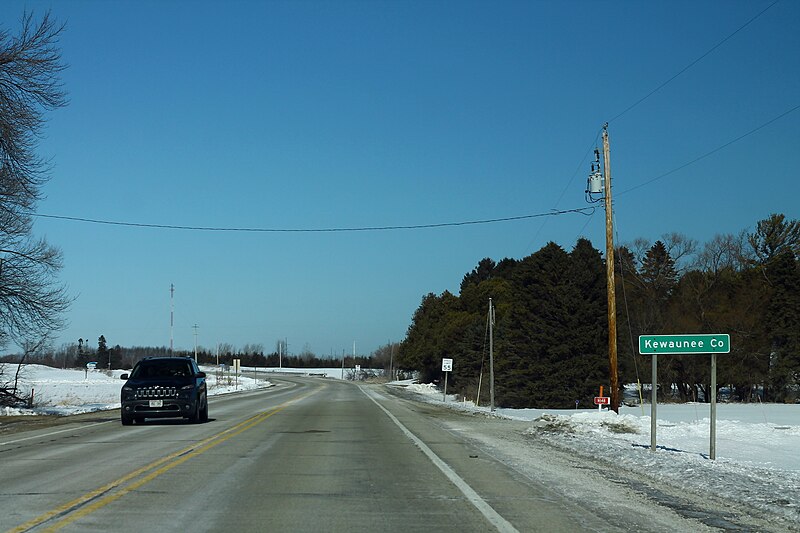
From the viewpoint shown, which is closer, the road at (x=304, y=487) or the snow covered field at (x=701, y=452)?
the road at (x=304, y=487)

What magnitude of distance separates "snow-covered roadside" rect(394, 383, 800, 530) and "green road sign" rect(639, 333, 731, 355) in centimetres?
199

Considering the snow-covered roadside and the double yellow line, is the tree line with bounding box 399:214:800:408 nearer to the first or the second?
the snow-covered roadside

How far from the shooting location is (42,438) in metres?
20.5

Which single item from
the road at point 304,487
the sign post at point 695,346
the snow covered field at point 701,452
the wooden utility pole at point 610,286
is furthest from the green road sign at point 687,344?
the wooden utility pole at point 610,286

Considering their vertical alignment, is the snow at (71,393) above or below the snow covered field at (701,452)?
below

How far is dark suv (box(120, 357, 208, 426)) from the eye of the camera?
24.0 m

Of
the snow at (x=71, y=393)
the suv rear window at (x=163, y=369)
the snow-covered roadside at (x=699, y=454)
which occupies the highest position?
the suv rear window at (x=163, y=369)

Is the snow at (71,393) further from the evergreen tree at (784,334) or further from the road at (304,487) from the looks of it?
the evergreen tree at (784,334)

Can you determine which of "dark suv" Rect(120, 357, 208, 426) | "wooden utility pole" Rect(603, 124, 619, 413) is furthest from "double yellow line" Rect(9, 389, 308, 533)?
"wooden utility pole" Rect(603, 124, 619, 413)

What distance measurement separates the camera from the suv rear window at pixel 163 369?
24859mm

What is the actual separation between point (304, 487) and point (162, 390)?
541 inches

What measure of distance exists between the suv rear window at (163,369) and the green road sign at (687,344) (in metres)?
14.0

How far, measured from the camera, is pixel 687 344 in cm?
1595

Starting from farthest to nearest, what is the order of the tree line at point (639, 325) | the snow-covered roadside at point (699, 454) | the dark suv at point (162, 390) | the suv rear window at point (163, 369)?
1. the tree line at point (639, 325)
2. the suv rear window at point (163, 369)
3. the dark suv at point (162, 390)
4. the snow-covered roadside at point (699, 454)
